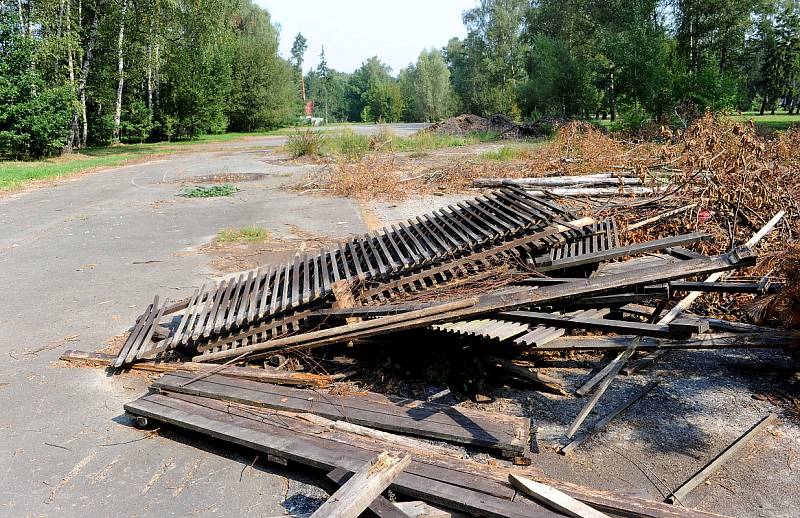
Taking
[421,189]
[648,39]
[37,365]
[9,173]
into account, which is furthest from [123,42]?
[37,365]

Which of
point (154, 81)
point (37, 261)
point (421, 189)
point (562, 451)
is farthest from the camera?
point (154, 81)

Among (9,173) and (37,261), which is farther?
(9,173)

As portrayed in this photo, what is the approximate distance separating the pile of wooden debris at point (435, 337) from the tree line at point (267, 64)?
23.0 m

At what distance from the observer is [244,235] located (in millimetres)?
10773

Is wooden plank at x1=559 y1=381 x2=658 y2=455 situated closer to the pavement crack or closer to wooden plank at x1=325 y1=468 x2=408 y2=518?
wooden plank at x1=325 y1=468 x2=408 y2=518

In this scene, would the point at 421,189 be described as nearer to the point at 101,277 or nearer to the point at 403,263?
the point at 101,277

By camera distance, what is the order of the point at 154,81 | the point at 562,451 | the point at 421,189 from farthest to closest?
the point at 154,81 < the point at 421,189 < the point at 562,451

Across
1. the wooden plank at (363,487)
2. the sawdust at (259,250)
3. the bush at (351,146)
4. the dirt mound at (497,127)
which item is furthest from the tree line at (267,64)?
the wooden plank at (363,487)

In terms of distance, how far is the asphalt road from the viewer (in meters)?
3.58

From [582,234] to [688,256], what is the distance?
101cm

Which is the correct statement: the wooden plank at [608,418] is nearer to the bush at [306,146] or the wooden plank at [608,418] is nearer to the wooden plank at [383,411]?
the wooden plank at [383,411]

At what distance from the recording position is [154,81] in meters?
38.7

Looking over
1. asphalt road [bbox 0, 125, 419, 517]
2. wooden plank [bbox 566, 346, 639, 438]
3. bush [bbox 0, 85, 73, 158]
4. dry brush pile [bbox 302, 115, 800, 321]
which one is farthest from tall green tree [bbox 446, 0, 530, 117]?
wooden plank [bbox 566, 346, 639, 438]

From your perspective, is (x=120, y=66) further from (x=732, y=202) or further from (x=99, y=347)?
(x=732, y=202)
